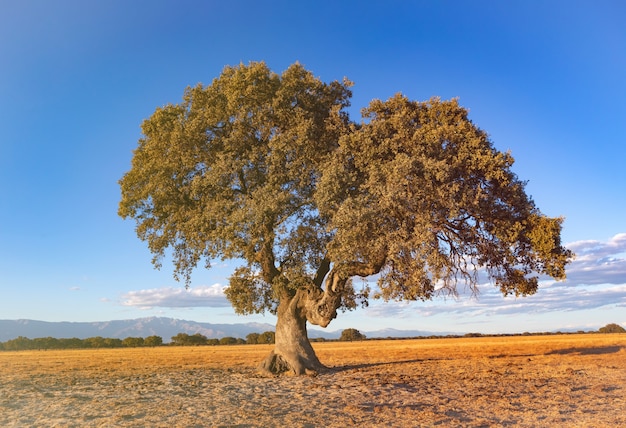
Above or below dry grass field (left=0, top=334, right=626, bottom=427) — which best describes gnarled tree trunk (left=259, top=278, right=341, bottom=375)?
above

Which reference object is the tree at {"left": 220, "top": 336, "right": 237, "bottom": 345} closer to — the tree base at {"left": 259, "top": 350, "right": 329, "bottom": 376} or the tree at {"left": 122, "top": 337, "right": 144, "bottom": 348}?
the tree at {"left": 122, "top": 337, "right": 144, "bottom": 348}

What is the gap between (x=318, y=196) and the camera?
1003 inches

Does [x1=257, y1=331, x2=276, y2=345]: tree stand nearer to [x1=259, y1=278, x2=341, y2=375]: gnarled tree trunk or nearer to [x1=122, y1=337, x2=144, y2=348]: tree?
[x1=122, y1=337, x2=144, y2=348]: tree

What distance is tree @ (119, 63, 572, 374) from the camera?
25172 mm

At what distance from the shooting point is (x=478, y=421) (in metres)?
15.7

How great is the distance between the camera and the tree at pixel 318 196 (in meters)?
25.2

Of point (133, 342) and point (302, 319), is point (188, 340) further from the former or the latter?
point (302, 319)

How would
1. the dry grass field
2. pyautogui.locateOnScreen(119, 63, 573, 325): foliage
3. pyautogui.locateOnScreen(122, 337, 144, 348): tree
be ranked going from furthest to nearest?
pyautogui.locateOnScreen(122, 337, 144, 348): tree
pyautogui.locateOnScreen(119, 63, 573, 325): foliage
the dry grass field

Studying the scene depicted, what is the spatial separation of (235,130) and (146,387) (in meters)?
14.6

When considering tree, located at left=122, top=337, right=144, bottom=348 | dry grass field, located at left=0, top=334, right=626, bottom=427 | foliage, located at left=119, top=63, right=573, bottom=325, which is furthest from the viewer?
tree, located at left=122, top=337, right=144, bottom=348

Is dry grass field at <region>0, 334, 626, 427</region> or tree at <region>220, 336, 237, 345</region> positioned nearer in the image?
dry grass field at <region>0, 334, 626, 427</region>

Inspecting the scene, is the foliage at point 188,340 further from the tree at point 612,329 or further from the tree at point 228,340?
the tree at point 612,329

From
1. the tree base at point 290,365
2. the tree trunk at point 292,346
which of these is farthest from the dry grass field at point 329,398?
the tree trunk at point 292,346

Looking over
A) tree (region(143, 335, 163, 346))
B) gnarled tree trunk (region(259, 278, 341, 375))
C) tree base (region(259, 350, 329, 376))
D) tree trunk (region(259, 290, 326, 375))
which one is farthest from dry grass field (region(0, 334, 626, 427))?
tree (region(143, 335, 163, 346))
